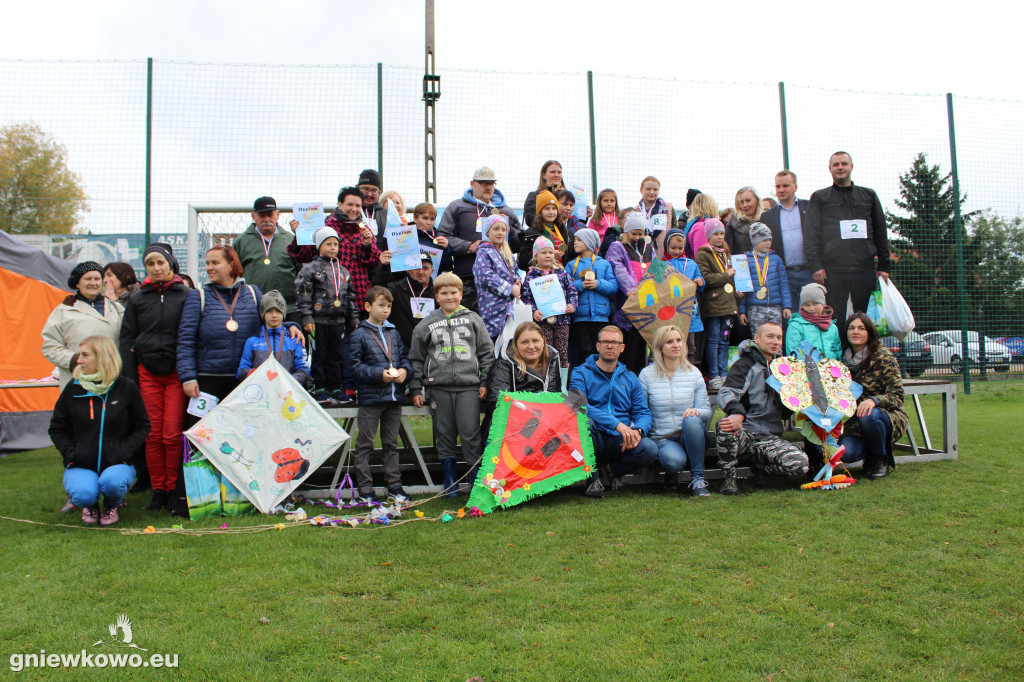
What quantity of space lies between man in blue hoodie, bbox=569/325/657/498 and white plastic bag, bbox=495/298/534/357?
0.76 metres

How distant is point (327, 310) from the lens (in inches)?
236

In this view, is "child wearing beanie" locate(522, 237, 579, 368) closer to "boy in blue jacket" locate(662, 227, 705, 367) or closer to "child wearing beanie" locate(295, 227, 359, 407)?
"boy in blue jacket" locate(662, 227, 705, 367)

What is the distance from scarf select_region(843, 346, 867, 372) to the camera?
19.2 feet

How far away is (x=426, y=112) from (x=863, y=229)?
5.35m

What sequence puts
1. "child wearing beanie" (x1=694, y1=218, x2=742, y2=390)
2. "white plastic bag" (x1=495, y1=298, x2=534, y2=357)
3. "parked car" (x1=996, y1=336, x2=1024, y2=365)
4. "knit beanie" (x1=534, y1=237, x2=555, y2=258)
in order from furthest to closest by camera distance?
1. "parked car" (x1=996, y1=336, x2=1024, y2=365)
2. "child wearing beanie" (x1=694, y1=218, x2=742, y2=390)
3. "knit beanie" (x1=534, y1=237, x2=555, y2=258)
4. "white plastic bag" (x1=495, y1=298, x2=534, y2=357)

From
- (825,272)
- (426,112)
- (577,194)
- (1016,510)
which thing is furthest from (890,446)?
(426,112)

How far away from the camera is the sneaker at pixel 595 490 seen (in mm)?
5211

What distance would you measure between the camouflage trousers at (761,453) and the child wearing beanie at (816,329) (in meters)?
0.94

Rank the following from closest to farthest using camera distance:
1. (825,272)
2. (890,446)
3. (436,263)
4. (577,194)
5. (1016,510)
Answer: (1016,510)
(890,446)
(436,263)
(825,272)
(577,194)

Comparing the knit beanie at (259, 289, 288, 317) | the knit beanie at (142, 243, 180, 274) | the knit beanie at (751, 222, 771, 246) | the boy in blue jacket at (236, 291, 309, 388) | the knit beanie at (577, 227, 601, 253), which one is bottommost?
the boy in blue jacket at (236, 291, 309, 388)

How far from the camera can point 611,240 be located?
271 inches

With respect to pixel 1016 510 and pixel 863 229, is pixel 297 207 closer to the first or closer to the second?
pixel 863 229

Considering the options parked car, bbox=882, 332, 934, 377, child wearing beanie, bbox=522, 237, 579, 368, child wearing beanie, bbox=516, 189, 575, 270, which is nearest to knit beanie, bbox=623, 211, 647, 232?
child wearing beanie, bbox=516, 189, 575, 270

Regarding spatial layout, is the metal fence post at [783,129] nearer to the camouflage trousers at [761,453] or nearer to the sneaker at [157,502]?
the camouflage trousers at [761,453]
